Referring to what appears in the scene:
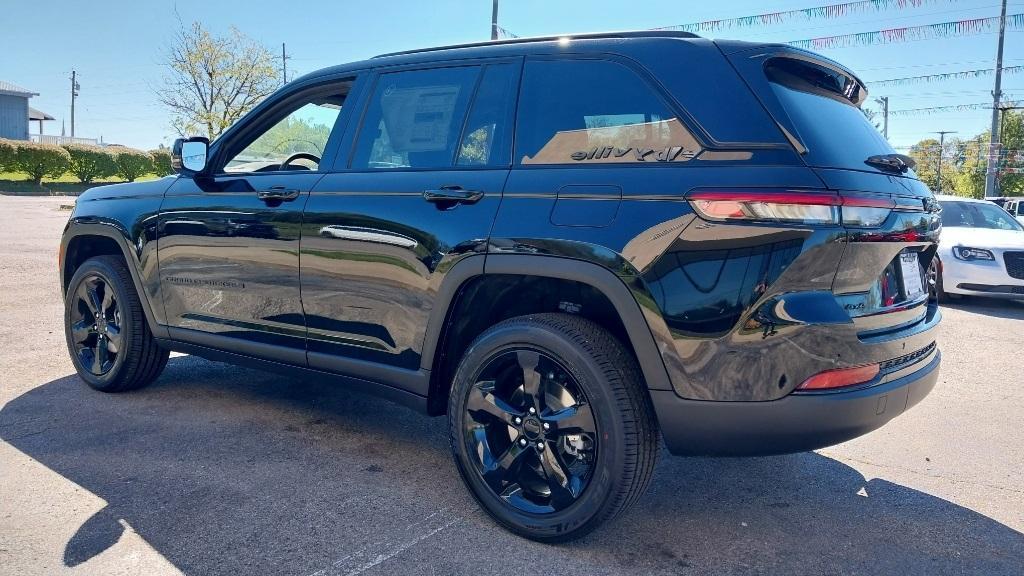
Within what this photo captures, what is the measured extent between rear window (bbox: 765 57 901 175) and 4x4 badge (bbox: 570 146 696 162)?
37 centimetres

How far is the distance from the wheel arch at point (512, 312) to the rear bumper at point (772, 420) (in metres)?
0.13

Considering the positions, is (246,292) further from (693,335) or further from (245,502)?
(693,335)

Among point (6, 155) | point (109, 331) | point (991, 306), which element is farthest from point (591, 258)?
point (6, 155)

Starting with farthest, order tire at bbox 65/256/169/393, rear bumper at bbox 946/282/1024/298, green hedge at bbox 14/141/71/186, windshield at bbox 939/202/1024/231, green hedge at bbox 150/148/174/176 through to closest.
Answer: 1. green hedge at bbox 150/148/174/176
2. green hedge at bbox 14/141/71/186
3. windshield at bbox 939/202/1024/231
4. rear bumper at bbox 946/282/1024/298
5. tire at bbox 65/256/169/393

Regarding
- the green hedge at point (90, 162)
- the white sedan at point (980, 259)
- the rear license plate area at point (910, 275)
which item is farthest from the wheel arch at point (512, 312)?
the green hedge at point (90, 162)

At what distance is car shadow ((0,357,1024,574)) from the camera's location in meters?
2.79

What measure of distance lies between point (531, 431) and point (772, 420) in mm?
868

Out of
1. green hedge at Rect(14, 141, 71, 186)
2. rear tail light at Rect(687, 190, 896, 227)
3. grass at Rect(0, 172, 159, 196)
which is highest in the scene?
green hedge at Rect(14, 141, 71, 186)

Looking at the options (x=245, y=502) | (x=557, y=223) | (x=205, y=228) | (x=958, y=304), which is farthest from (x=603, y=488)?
(x=958, y=304)

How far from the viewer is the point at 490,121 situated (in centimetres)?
322

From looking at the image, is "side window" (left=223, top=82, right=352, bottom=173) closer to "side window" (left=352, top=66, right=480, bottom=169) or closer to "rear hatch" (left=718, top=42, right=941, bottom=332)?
"side window" (left=352, top=66, right=480, bottom=169)

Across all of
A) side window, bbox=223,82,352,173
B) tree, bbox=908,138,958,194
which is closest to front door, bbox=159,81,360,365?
side window, bbox=223,82,352,173

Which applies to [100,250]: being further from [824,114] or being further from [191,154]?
[824,114]

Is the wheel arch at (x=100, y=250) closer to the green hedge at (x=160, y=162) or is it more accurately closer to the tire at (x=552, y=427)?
the tire at (x=552, y=427)
